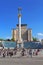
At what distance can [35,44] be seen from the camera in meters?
116

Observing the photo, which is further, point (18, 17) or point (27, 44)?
point (27, 44)

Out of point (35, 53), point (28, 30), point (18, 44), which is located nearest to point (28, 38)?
point (28, 30)

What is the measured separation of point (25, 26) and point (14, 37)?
1253 centimetres

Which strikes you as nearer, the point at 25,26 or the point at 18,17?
the point at 18,17

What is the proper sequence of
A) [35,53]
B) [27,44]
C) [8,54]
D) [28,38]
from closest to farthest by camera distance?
1. [8,54]
2. [35,53]
3. [27,44]
4. [28,38]

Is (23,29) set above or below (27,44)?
above

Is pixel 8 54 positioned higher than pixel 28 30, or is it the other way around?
pixel 28 30

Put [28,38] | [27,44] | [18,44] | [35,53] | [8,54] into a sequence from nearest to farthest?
[8,54] < [35,53] < [18,44] < [27,44] < [28,38]

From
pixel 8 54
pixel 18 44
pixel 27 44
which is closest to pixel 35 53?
pixel 8 54

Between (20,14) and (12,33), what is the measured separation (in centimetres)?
5717

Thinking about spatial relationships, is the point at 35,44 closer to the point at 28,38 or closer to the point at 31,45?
the point at 31,45

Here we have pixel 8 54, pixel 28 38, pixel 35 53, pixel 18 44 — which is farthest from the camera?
pixel 28 38

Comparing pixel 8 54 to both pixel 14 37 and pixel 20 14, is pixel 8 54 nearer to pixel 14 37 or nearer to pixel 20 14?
pixel 20 14

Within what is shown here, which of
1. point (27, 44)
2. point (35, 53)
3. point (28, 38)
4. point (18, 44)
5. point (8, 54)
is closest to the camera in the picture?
Answer: point (8, 54)
